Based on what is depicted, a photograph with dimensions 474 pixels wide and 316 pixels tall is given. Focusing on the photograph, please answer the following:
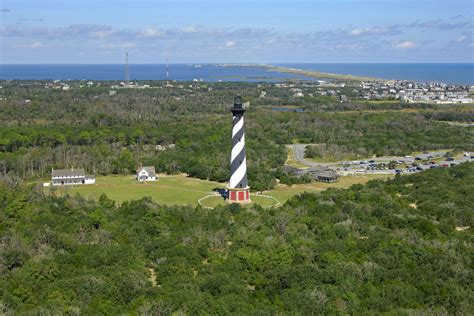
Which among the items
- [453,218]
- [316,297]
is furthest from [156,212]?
[453,218]

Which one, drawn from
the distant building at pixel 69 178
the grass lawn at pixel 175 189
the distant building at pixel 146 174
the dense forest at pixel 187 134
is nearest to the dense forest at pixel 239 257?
the grass lawn at pixel 175 189

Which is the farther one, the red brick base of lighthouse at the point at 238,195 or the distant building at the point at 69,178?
the distant building at the point at 69,178

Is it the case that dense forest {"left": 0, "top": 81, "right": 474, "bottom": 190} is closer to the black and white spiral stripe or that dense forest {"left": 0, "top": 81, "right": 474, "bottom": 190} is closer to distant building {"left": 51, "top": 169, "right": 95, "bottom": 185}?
distant building {"left": 51, "top": 169, "right": 95, "bottom": 185}

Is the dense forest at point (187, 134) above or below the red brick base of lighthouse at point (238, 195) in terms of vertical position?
above

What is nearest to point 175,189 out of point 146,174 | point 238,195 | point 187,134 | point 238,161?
point 146,174

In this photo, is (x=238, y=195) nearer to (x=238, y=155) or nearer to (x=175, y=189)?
Answer: (x=238, y=155)

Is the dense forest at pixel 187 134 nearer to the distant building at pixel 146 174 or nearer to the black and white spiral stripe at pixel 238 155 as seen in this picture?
the distant building at pixel 146 174
